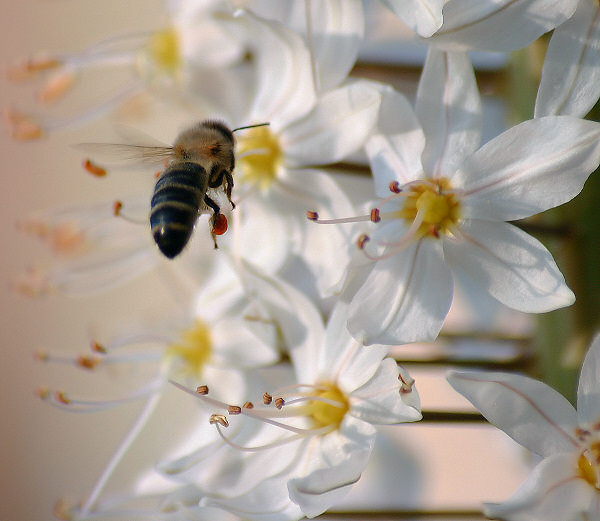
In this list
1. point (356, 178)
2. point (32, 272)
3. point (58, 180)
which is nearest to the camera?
point (356, 178)

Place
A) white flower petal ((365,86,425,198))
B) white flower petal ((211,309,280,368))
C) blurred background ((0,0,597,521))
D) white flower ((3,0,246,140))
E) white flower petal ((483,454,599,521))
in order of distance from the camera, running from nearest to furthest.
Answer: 1. white flower petal ((483,454,599,521))
2. white flower petal ((365,86,425,198))
3. white flower petal ((211,309,280,368))
4. white flower ((3,0,246,140))
5. blurred background ((0,0,597,521))

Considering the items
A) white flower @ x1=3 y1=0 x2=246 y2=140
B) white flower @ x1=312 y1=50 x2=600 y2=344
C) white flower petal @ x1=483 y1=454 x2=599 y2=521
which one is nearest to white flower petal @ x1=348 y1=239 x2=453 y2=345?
white flower @ x1=312 y1=50 x2=600 y2=344

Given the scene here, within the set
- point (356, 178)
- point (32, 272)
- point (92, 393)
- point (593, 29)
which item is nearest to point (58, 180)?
point (32, 272)

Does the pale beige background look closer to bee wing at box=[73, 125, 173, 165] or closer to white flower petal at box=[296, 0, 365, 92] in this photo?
bee wing at box=[73, 125, 173, 165]

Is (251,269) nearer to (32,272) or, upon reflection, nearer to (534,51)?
(534,51)

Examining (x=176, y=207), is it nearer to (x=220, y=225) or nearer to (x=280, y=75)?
(x=220, y=225)

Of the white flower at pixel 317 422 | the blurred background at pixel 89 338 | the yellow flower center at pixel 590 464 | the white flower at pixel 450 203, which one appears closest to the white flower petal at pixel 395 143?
the white flower at pixel 450 203
